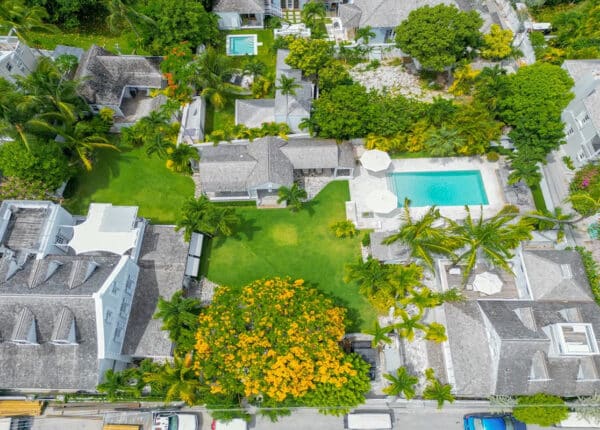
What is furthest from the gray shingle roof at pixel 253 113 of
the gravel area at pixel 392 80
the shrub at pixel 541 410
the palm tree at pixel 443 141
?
the shrub at pixel 541 410

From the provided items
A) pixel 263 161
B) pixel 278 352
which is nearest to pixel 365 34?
pixel 263 161

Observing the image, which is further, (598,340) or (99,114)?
(99,114)

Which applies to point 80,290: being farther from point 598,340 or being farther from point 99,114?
point 598,340

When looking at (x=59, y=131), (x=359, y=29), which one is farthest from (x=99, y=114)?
(x=359, y=29)

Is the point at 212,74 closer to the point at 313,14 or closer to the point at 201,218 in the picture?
the point at 201,218

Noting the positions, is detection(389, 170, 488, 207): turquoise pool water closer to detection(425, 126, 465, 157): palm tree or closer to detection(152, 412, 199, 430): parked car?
detection(425, 126, 465, 157): palm tree

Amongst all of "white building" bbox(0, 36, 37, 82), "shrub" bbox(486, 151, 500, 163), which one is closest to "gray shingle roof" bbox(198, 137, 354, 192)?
"shrub" bbox(486, 151, 500, 163)
